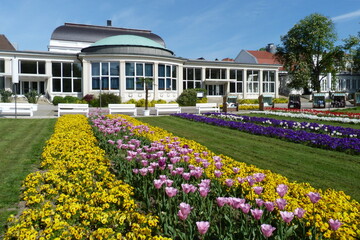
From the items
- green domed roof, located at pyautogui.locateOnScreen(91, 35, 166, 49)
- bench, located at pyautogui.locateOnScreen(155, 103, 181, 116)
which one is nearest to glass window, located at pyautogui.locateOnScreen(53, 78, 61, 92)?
green domed roof, located at pyautogui.locateOnScreen(91, 35, 166, 49)

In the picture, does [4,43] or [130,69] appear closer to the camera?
[130,69]

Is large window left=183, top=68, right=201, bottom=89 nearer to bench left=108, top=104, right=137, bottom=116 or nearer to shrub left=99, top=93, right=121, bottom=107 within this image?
shrub left=99, top=93, right=121, bottom=107

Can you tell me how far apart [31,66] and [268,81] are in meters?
32.3

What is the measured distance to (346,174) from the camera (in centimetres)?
603

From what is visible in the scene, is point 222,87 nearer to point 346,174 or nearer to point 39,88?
point 39,88

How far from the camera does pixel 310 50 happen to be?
47250mm

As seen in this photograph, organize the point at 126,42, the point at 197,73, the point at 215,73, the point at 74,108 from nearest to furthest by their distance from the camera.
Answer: the point at 74,108, the point at 126,42, the point at 197,73, the point at 215,73

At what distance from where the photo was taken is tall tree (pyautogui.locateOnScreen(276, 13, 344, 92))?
151 ft

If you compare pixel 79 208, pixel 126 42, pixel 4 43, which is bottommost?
pixel 79 208

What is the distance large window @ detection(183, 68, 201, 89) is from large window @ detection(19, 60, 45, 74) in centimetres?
1766

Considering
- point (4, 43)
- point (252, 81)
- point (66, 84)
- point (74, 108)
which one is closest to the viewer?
point (74, 108)

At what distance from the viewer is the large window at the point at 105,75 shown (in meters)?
32.8

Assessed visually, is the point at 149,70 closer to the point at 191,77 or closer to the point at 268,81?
the point at 191,77

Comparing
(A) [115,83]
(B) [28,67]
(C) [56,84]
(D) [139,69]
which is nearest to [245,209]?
(A) [115,83]
